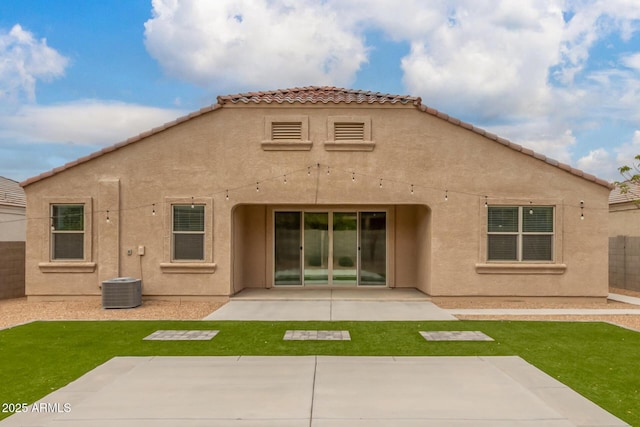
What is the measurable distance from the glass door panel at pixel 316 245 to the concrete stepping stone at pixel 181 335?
20.9 feet

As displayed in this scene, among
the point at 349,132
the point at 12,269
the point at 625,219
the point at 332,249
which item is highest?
the point at 349,132

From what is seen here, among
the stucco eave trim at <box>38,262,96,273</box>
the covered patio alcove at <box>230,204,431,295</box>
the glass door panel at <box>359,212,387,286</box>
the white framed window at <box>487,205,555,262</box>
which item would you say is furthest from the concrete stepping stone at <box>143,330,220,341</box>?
the white framed window at <box>487,205,555,262</box>

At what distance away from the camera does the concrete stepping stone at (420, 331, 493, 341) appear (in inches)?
341

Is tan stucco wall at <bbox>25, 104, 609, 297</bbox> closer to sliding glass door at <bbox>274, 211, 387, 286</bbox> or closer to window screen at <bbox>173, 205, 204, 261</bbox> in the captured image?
window screen at <bbox>173, 205, 204, 261</bbox>

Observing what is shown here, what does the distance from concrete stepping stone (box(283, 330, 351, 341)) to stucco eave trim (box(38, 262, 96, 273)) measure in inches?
279

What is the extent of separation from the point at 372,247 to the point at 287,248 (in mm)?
2702

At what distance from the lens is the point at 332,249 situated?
1534cm

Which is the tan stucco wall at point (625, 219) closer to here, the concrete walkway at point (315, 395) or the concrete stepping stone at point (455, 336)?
the concrete stepping stone at point (455, 336)

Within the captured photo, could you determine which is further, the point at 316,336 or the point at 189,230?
the point at 189,230

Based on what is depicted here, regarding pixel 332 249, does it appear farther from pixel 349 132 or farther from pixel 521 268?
pixel 521 268

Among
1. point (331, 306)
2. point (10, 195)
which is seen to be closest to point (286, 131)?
point (331, 306)

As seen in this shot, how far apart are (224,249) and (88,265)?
148 inches

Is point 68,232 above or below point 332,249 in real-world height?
above

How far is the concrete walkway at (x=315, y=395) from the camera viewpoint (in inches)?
196
